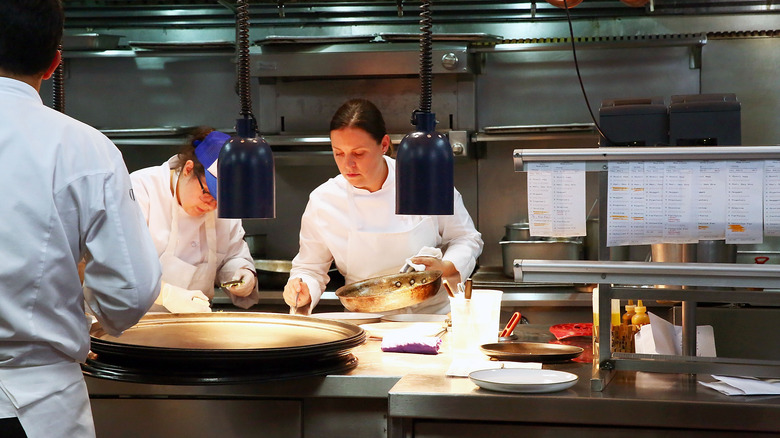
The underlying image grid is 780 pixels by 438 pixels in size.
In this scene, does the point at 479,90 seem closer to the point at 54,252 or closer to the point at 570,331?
the point at 570,331

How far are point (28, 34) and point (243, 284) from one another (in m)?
1.76

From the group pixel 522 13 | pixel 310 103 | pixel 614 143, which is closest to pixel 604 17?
pixel 522 13

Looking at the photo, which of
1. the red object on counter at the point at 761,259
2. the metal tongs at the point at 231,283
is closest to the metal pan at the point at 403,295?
the metal tongs at the point at 231,283

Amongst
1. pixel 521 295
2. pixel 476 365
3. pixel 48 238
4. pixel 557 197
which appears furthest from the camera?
pixel 521 295

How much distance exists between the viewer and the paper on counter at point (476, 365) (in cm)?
188

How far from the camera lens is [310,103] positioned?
4.65 m

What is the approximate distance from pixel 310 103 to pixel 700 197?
3.13 m

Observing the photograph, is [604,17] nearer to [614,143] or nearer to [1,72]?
[614,143]

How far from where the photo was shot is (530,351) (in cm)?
211

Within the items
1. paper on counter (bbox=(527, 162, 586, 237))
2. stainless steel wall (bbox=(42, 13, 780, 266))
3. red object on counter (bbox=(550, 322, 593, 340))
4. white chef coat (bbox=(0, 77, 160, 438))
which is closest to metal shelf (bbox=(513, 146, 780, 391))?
paper on counter (bbox=(527, 162, 586, 237))

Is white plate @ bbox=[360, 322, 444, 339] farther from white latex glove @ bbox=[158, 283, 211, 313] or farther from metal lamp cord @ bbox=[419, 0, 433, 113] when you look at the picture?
metal lamp cord @ bbox=[419, 0, 433, 113]

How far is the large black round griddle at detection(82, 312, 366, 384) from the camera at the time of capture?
5.80ft

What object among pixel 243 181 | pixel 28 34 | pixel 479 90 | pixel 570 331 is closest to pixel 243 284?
pixel 570 331

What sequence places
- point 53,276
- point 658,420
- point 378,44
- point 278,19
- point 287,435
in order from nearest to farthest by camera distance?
point 53,276 < point 658,420 < point 287,435 < point 378,44 < point 278,19
